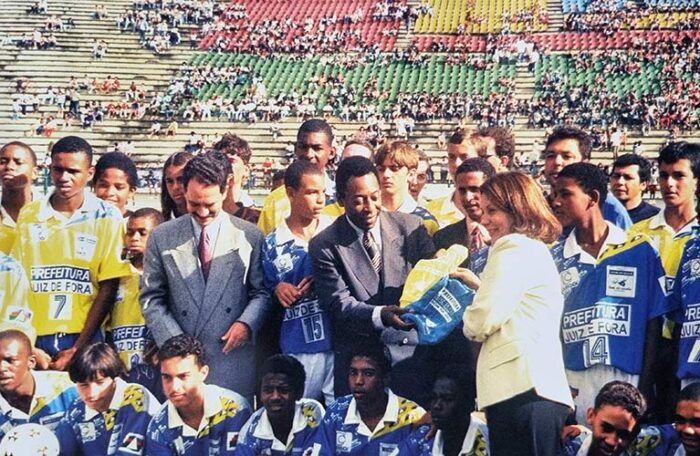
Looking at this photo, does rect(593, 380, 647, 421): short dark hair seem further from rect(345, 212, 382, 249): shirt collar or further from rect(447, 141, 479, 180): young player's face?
rect(447, 141, 479, 180): young player's face

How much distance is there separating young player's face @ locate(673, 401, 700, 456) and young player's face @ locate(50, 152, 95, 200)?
415 centimetres

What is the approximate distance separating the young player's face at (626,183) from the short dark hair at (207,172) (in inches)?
118

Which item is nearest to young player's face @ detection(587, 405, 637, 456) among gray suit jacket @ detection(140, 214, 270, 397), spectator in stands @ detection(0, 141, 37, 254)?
gray suit jacket @ detection(140, 214, 270, 397)

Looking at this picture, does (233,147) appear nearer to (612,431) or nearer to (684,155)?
(684,155)

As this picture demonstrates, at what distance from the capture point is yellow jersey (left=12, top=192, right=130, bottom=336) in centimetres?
604

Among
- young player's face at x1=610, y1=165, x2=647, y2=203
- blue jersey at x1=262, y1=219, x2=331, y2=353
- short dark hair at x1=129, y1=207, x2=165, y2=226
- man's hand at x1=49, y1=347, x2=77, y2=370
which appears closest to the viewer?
blue jersey at x1=262, y1=219, x2=331, y2=353

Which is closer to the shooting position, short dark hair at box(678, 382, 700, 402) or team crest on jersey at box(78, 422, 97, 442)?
short dark hair at box(678, 382, 700, 402)

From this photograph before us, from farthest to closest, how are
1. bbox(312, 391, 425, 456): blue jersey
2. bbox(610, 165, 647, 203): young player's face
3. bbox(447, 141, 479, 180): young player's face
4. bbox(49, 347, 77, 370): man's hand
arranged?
bbox(447, 141, 479, 180): young player's face
bbox(610, 165, 647, 203): young player's face
bbox(49, 347, 77, 370): man's hand
bbox(312, 391, 425, 456): blue jersey

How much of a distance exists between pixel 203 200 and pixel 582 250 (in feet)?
7.78

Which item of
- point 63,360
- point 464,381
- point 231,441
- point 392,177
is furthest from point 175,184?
point 464,381

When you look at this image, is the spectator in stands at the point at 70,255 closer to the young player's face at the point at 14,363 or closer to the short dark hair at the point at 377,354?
the young player's face at the point at 14,363

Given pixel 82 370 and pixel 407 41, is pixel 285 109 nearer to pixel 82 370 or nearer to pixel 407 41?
pixel 407 41

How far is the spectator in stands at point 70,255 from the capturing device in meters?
6.04

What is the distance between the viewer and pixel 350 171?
17.9 ft
